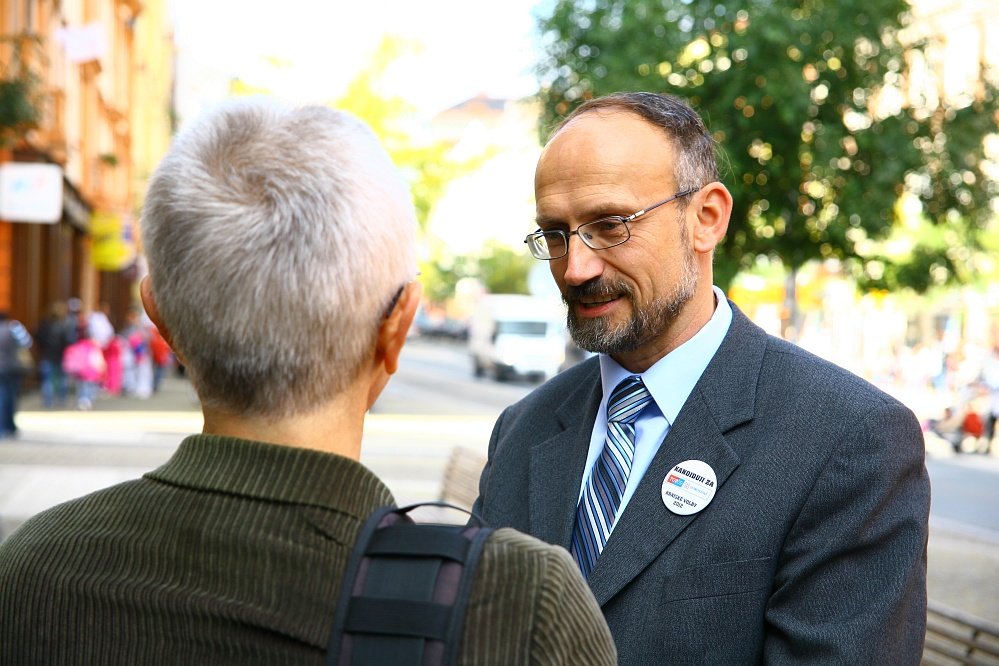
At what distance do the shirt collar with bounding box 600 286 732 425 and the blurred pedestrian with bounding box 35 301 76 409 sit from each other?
709 inches

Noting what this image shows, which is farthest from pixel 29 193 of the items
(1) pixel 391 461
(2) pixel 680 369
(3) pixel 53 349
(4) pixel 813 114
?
(2) pixel 680 369

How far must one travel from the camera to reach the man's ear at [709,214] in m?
2.39

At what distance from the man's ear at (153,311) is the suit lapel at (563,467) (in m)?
1.02

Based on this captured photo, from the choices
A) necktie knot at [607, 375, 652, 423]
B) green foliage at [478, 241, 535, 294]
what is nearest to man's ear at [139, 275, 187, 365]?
necktie knot at [607, 375, 652, 423]

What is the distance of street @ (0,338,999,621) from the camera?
871 centimetres

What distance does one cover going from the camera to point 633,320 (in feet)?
7.61

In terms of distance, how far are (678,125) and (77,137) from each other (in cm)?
2457

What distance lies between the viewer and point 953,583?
8078 millimetres

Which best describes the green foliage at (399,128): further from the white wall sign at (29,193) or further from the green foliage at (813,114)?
the green foliage at (813,114)

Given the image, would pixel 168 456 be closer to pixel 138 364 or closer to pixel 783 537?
pixel 138 364

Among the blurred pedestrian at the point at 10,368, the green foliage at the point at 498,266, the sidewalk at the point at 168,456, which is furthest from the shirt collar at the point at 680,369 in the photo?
the green foliage at the point at 498,266

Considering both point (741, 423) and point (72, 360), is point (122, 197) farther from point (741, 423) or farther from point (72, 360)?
point (741, 423)

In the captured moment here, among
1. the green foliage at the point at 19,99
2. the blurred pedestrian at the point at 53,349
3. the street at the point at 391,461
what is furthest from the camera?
the blurred pedestrian at the point at 53,349

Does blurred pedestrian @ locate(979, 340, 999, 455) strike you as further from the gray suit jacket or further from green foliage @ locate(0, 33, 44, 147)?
the gray suit jacket
